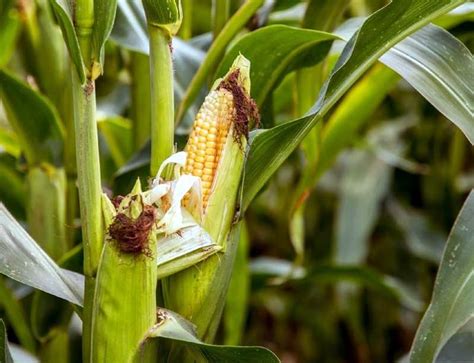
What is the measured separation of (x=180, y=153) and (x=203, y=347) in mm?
113

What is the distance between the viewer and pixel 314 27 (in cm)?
70

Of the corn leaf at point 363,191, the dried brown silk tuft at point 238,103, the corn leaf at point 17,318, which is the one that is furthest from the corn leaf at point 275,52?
the corn leaf at point 363,191

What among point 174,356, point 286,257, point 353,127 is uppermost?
point 353,127

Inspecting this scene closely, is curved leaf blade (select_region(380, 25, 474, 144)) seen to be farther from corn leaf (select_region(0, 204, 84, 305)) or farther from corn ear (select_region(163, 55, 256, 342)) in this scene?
corn leaf (select_region(0, 204, 84, 305))

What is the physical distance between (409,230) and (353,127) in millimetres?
668

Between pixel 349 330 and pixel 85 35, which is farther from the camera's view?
pixel 349 330

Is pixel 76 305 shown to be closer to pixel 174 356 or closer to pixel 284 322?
pixel 174 356

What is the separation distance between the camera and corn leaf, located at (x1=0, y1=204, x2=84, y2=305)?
0.50 meters

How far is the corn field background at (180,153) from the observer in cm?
48

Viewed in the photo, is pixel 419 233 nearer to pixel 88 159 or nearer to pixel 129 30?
pixel 129 30

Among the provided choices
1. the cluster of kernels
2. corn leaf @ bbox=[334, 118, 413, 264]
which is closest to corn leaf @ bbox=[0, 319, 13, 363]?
the cluster of kernels

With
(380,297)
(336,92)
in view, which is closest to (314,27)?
(336,92)

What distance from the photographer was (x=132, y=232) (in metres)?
0.45

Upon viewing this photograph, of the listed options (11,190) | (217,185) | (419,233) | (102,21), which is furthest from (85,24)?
(419,233)
